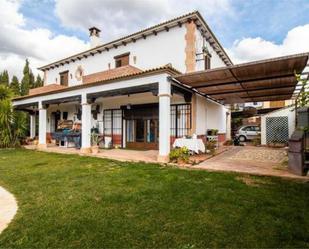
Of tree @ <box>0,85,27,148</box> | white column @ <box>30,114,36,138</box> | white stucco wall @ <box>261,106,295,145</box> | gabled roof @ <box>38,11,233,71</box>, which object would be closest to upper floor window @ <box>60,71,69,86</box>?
gabled roof @ <box>38,11,233,71</box>

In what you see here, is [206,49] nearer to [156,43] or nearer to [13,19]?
[156,43]

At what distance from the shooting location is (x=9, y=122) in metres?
14.0

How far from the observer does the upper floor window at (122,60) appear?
42.9 ft

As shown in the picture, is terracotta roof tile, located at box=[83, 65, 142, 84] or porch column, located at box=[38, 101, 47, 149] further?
porch column, located at box=[38, 101, 47, 149]

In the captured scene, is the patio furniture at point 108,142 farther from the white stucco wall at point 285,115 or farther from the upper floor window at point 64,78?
the white stucco wall at point 285,115

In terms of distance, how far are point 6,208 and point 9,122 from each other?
40.3 ft

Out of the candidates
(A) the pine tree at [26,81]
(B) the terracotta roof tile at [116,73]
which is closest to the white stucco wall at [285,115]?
(B) the terracotta roof tile at [116,73]

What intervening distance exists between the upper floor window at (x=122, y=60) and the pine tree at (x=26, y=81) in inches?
1105

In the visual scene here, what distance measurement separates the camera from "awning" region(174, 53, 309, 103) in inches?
255

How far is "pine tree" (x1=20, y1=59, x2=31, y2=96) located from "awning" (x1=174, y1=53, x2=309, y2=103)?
114 ft

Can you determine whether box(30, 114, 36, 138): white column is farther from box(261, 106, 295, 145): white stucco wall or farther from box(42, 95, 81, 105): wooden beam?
box(261, 106, 295, 145): white stucco wall

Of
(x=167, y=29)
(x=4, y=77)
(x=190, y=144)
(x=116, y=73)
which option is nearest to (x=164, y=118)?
(x=190, y=144)

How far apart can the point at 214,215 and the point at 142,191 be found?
1.77 meters

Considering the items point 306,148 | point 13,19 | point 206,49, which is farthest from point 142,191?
point 13,19
